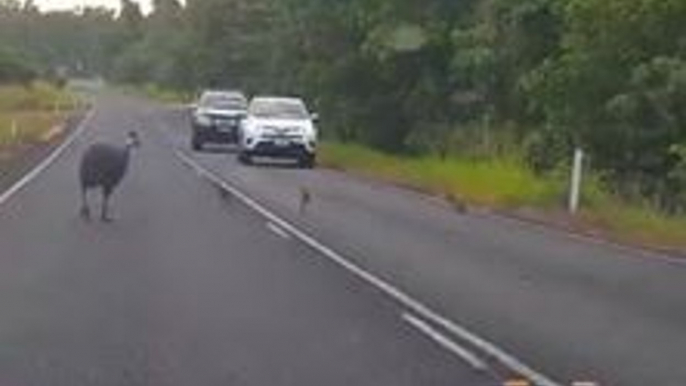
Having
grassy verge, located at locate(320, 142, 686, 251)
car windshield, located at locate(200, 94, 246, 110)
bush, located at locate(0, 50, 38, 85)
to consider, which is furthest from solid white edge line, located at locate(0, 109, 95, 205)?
bush, located at locate(0, 50, 38, 85)

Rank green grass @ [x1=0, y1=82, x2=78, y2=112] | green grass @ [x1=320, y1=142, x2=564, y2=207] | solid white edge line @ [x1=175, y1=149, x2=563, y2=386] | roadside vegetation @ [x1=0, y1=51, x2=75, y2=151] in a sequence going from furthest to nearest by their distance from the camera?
green grass @ [x1=0, y1=82, x2=78, y2=112] → roadside vegetation @ [x1=0, y1=51, x2=75, y2=151] → green grass @ [x1=320, y1=142, x2=564, y2=207] → solid white edge line @ [x1=175, y1=149, x2=563, y2=386]

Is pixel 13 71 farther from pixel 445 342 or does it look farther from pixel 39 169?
pixel 445 342

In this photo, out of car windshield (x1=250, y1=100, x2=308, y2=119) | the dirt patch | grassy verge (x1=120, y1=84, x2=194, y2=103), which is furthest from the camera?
grassy verge (x1=120, y1=84, x2=194, y2=103)

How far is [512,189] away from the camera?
35.0 metres

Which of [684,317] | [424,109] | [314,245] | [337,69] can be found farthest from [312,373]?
[337,69]

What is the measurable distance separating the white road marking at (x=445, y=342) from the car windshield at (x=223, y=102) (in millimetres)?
42854

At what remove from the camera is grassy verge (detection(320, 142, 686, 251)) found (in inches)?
1048

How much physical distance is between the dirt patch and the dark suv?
4338 mm

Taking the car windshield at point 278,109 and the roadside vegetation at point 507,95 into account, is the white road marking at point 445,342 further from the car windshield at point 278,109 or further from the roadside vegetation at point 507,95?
the car windshield at point 278,109

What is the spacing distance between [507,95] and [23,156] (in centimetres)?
1232

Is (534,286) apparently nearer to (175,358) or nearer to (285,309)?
(285,309)

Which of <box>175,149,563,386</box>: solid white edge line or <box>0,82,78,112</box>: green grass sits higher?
<box>175,149,563,386</box>: solid white edge line

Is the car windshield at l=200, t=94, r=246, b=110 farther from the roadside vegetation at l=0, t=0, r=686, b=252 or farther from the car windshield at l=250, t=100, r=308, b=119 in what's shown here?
the car windshield at l=250, t=100, r=308, b=119

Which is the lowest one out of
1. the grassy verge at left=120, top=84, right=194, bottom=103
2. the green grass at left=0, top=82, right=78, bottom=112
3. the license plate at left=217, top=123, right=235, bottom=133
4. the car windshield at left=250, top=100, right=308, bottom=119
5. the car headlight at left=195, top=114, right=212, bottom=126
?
the grassy verge at left=120, top=84, right=194, bottom=103
